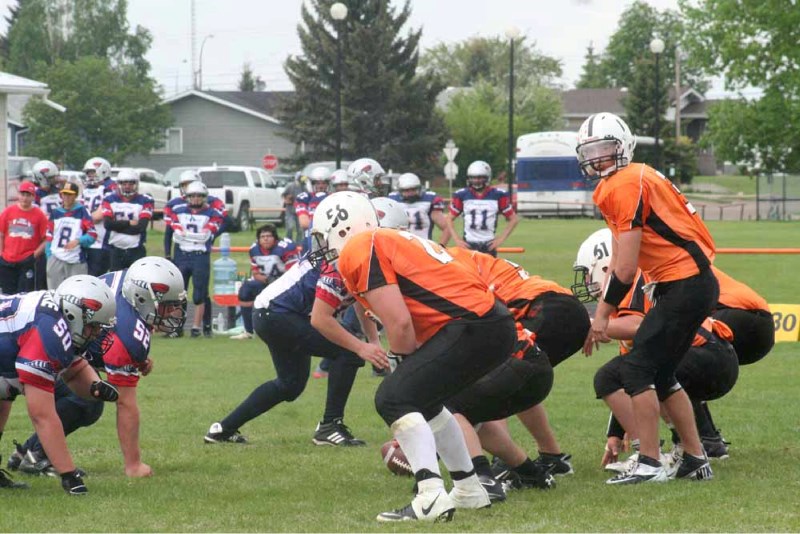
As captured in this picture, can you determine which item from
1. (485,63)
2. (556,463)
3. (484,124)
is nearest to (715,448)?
(556,463)

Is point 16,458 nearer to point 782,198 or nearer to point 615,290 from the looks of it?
point 615,290

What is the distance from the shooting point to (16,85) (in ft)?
71.6

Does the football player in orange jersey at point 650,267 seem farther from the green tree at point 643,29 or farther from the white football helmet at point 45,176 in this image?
the green tree at point 643,29

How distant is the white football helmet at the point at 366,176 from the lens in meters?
11.6

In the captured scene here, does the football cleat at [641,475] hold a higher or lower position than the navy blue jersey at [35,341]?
lower

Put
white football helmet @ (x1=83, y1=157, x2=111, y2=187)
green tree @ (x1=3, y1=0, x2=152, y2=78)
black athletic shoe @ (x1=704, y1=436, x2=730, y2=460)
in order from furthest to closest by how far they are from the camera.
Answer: green tree @ (x1=3, y1=0, x2=152, y2=78), white football helmet @ (x1=83, y1=157, x2=111, y2=187), black athletic shoe @ (x1=704, y1=436, x2=730, y2=460)

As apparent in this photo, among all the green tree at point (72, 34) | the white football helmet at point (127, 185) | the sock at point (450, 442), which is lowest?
the sock at point (450, 442)

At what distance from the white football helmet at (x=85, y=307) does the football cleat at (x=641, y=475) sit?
3004 millimetres

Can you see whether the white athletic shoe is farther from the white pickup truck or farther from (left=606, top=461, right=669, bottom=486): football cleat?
the white pickup truck

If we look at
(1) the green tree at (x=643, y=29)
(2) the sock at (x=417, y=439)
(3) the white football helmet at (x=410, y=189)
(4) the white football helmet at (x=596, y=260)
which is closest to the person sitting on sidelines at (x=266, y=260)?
(3) the white football helmet at (x=410, y=189)

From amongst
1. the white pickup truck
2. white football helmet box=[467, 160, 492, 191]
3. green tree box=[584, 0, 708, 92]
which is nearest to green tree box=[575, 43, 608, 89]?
green tree box=[584, 0, 708, 92]

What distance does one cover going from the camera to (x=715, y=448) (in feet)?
26.8

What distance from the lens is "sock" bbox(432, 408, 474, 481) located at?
633cm

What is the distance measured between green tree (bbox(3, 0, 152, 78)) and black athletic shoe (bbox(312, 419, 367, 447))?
69.0 metres
